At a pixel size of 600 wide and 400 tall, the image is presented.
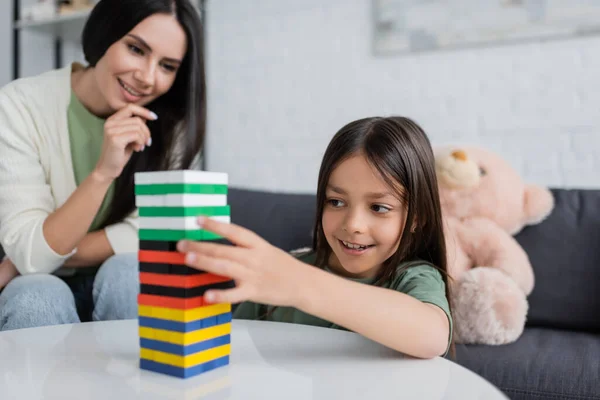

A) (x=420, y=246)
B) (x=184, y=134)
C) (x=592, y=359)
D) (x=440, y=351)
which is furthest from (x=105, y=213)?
(x=592, y=359)

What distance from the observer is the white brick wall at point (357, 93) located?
1.95 metres

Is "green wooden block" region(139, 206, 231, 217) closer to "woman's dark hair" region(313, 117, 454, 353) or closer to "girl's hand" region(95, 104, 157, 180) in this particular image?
"woman's dark hair" region(313, 117, 454, 353)

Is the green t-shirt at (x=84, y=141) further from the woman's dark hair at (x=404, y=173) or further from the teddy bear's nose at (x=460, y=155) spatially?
the teddy bear's nose at (x=460, y=155)

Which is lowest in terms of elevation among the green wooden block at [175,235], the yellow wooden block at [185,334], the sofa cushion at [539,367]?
the sofa cushion at [539,367]

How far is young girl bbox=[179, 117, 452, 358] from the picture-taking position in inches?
27.3

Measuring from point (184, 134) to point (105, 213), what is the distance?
258 millimetres

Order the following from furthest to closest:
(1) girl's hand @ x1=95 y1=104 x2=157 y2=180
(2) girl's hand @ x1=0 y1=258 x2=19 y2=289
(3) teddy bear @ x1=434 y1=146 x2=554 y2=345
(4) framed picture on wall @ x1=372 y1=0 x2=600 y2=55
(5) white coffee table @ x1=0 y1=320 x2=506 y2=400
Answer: (4) framed picture on wall @ x1=372 y1=0 x2=600 y2=55, (3) teddy bear @ x1=434 y1=146 x2=554 y2=345, (2) girl's hand @ x1=0 y1=258 x2=19 y2=289, (1) girl's hand @ x1=95 y1=104 x2=157 y2=180, (5) white coffee table @ x1=0 y1=320 x2=506 y2=400

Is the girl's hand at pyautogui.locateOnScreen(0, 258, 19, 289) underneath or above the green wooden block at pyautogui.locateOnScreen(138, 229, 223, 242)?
underneath

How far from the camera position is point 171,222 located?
2.02 ft

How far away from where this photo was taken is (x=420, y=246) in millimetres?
1067

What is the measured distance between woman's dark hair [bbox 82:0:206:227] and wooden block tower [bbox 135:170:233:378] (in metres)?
0.72

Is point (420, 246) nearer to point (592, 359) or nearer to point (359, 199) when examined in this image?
point (359, 199)

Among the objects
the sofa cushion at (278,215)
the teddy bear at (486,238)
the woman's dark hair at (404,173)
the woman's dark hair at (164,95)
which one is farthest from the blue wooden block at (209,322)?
the sofa cushion at (278,215)

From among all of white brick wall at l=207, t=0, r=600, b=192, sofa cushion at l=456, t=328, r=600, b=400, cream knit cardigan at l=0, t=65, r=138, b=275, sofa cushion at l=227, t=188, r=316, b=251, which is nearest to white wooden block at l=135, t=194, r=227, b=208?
cream knit cardigan at l=0, t=65, r=138, b=275
